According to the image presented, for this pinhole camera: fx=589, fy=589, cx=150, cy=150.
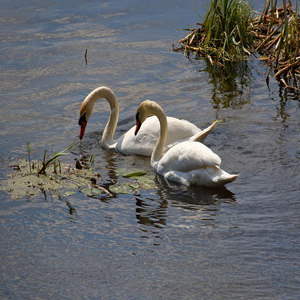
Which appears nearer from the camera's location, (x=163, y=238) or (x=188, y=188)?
(x=163, y=238)

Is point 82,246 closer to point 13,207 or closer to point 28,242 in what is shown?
point 28,242

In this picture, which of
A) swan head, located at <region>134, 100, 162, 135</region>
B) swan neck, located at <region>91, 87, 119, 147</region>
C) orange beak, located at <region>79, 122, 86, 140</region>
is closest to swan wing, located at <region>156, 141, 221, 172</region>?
swan head, located at <region>134, 100, 162, 135</region>

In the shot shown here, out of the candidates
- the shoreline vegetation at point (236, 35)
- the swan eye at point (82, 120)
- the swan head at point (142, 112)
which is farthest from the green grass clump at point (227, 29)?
the swan head at point (142, 112)

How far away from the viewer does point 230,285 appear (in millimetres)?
5805

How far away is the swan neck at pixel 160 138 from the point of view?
9.33 meters

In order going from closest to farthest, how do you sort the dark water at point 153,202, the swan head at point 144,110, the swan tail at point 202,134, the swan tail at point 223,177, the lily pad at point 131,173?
the dark water at point 153,202
the swan tail at point 223,177
the lily pad at point 131,173
the swan tail at point 202,134
the swan head at point 144,110

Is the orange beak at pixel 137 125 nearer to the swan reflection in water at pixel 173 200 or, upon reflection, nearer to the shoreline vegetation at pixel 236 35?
the swan reflection in water at pixel 173 200

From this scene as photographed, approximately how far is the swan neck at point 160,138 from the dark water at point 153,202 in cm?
27

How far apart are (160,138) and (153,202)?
1797 mm

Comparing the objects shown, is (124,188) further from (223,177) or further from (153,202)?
(223,177)

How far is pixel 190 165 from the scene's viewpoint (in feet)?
27.5

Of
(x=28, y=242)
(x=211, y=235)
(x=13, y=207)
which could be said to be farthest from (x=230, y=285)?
(x=13, y=207)

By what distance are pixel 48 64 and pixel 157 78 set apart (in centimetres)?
308

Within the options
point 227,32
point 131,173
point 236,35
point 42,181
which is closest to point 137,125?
point 131,173
